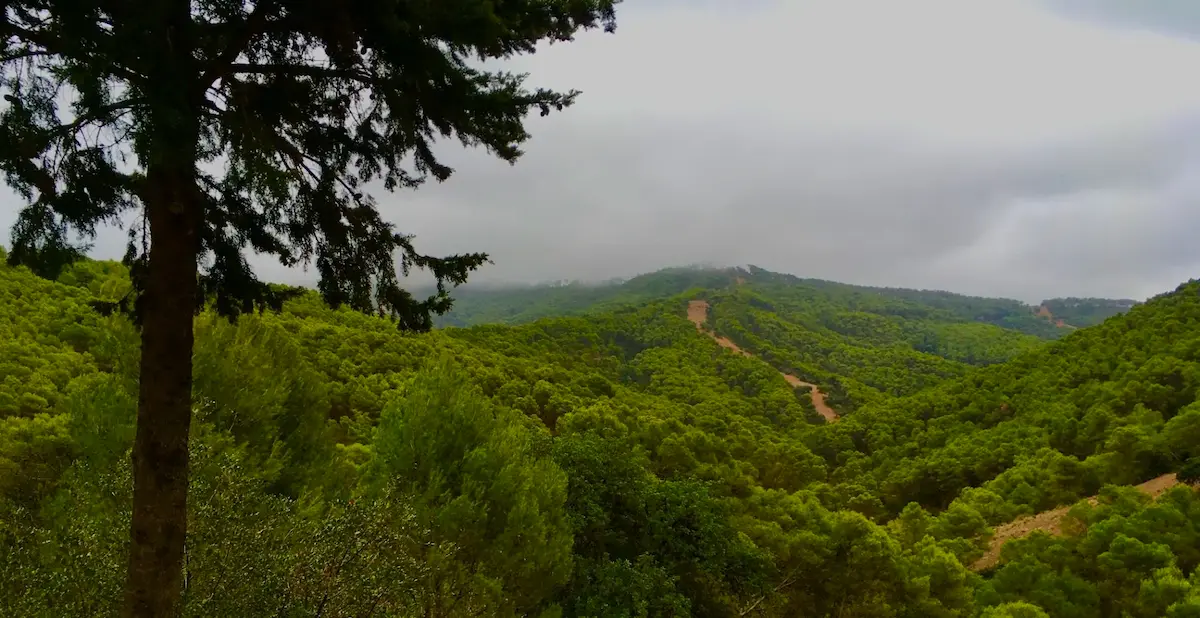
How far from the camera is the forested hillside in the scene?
6.39 m

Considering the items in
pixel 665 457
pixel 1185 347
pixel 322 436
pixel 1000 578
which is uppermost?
pixel 1185 347

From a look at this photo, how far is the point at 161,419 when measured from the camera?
14.2ft

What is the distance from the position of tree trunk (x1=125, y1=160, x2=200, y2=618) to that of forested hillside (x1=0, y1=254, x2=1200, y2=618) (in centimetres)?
137

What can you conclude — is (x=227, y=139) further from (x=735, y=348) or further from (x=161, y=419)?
(x=735, y=348)

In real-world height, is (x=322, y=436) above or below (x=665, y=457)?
above

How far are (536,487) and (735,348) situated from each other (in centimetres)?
10442

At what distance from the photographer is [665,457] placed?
27.8 meters

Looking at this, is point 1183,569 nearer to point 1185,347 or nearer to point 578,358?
point 1185,347

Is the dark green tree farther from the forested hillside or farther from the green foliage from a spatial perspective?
the forested hillside

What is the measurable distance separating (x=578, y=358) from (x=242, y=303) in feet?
262

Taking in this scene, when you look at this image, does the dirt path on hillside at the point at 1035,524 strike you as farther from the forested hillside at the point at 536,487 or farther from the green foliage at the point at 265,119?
the green foliage at the point at 265,119

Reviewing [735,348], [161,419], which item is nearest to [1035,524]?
[161,419]

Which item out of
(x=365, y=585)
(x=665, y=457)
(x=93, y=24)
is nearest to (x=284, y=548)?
(x=365, y=585)

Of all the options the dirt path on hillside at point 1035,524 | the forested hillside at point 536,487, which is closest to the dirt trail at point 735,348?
the forested hillside at point 536,487
